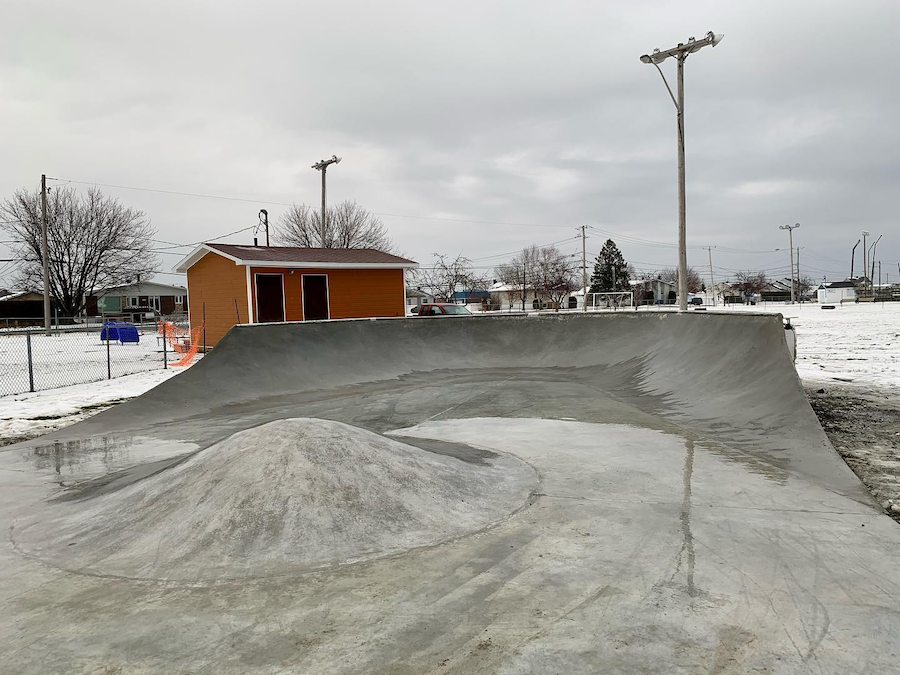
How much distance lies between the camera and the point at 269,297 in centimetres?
1808

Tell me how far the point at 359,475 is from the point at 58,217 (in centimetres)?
4763

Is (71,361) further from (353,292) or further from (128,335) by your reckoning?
(353,292)

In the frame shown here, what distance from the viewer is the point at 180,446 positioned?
22.4ft

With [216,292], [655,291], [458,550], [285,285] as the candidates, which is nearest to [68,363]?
[216,292]

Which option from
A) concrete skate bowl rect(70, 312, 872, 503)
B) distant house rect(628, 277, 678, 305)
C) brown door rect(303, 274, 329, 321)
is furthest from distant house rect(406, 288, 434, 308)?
concrete skate bowl rect(70, 312, 872, 503)

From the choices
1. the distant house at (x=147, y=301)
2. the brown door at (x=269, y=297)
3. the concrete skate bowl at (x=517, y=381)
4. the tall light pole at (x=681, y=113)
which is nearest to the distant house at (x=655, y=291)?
the distant house at (x=147, y=301)

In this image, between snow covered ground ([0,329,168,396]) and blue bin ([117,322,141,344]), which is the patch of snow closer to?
snow covered ground ([0,329,168,396])

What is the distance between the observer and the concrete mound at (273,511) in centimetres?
346

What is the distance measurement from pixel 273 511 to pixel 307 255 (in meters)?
17.0

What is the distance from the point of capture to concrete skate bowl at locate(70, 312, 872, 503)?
269 inches

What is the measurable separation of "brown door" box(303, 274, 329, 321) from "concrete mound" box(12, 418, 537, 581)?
567 inches

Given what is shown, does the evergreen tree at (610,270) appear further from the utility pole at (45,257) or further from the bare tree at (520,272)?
the utility pole at (45,257)

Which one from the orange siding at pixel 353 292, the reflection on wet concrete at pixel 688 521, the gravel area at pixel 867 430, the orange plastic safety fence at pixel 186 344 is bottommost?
the gravel area at pixel 867 430

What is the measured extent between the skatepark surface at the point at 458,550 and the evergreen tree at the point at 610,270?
3159 inches
